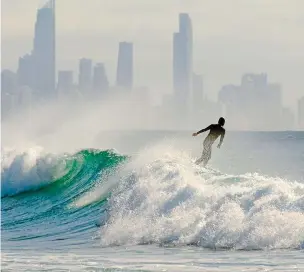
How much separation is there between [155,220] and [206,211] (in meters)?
1.17

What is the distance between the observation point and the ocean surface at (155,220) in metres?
16.5

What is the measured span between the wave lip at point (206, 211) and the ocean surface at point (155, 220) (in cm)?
2

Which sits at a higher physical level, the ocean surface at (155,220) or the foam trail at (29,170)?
the foam trail at (29,170)

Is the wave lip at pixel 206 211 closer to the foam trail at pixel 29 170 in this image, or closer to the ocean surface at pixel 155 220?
the ocean surface at pixel 155 220

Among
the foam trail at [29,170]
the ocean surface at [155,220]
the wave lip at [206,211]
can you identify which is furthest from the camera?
the foam trail at [29,170]

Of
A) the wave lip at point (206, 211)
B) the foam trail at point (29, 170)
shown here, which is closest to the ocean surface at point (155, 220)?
the wave lip at point (206, 211)

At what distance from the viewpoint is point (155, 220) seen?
66.2 ft

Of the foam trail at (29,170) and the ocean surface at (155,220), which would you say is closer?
the ocean surface at (155,220)

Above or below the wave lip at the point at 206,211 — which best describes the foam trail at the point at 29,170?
above

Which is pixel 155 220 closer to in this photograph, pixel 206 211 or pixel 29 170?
pixel 206 211

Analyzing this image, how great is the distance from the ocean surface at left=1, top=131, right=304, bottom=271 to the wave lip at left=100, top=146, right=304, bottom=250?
0.02 metres

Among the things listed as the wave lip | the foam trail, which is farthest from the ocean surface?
the foam trail

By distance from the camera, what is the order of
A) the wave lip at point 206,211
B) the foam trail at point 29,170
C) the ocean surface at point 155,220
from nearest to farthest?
the ocean surface at point 155,220
the wave lip at point 206,211
the foam trail at point 29,170

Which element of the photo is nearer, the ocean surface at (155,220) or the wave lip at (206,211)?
the ocean surface at (155,220)
